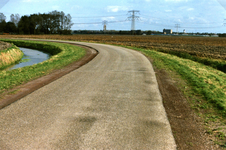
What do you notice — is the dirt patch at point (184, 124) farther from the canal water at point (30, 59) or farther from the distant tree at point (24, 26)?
the distant tree at point (24, 26)

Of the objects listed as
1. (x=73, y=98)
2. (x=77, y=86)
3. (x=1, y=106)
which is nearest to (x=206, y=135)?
(x=73, y=98)

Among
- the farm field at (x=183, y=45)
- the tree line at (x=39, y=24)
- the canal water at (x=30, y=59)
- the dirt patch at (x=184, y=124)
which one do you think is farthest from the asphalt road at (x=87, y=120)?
the tree line at (x=39, y=24)

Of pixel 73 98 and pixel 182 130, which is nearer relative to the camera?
pixel 182 130

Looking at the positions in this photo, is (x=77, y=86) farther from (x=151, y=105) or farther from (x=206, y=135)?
(x=206, y=135)

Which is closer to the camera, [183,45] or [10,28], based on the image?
[183,45]

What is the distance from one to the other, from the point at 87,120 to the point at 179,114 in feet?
8.36

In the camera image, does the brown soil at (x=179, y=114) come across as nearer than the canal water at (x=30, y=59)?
Yes

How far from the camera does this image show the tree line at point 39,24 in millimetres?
102562

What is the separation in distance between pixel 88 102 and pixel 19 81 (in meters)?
4.34

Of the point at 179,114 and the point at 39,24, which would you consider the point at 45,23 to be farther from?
the point at 179,114

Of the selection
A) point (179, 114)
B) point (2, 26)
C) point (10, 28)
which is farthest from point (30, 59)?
point (10, 28)

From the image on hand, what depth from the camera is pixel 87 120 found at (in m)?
4.85

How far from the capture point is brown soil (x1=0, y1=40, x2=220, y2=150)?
397 cm

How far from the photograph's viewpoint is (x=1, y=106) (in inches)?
228
